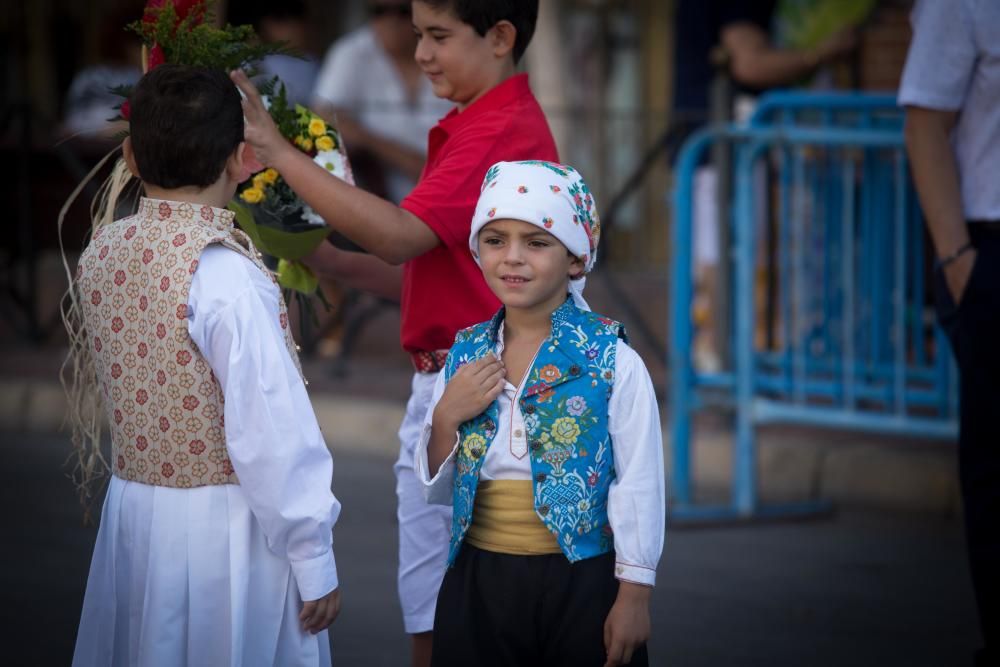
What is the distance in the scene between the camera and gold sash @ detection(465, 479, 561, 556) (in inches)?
123

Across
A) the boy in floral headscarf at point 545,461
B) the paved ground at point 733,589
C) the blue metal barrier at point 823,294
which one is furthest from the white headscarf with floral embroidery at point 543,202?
the blue metal barrier at point 823,294

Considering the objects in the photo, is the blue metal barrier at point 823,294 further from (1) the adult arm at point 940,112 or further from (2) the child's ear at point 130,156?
(2) the child's ear at point 130,156

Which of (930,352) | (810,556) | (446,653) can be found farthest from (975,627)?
(446,653)

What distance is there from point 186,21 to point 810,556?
11.8ft

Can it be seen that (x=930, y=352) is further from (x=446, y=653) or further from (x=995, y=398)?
(x=446, y=653)

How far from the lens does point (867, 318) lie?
241 inches

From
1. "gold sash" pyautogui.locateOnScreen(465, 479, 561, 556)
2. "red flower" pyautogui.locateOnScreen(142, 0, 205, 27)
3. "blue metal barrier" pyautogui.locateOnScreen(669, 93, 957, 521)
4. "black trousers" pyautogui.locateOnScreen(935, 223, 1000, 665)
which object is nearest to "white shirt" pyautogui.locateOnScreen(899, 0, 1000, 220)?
"black trousers" pyautogui.locateOnScreen(935, 223, 1000, 665)

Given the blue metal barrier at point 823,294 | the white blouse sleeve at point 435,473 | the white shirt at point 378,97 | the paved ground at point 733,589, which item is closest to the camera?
the white blouse sleeve at point 435,473

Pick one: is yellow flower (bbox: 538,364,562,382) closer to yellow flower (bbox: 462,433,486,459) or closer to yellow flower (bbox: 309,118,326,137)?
yellow flower (bbox: 462,433,486,459)

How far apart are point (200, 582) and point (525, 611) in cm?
64

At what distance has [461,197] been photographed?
3580 mm

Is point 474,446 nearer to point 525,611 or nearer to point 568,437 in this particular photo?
point 568,437

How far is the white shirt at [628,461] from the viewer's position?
10.0ft

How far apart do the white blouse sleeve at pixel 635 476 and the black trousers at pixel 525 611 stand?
0.29 feet
